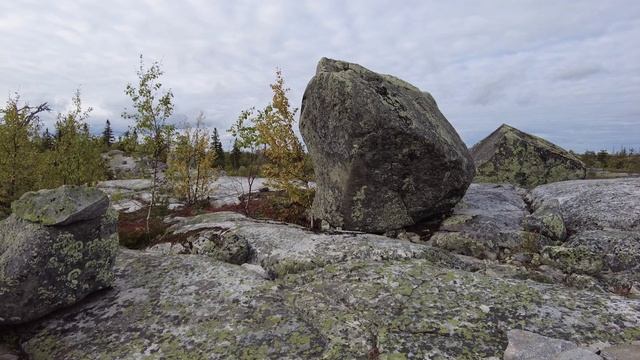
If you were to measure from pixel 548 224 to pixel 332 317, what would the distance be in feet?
33.7

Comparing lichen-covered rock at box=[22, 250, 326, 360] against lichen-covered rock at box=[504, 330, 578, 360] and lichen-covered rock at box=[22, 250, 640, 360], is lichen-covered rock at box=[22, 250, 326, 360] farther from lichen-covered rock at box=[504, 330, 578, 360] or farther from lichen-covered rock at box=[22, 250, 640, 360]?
lichen-covered rock at box=[504, 330, 578, 360]

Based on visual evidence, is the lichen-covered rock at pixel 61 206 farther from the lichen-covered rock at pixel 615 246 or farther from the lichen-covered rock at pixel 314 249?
the lichen-covered rock at pixel 615 246

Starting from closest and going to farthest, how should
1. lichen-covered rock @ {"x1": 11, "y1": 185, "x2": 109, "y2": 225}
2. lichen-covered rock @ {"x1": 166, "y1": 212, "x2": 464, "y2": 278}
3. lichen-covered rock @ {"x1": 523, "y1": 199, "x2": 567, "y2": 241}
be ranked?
lichen-covered rock @ {"x1": 11, "y1": 185, "x2": 109, "y2": 225} < lichen-covered rock @ {"x1": 166, "y1": 212, "x2": 464, "y2": 278} < lichen-covered rock @ {"x1": 523, "y1": 199, "x2": 567, "y2": 241}

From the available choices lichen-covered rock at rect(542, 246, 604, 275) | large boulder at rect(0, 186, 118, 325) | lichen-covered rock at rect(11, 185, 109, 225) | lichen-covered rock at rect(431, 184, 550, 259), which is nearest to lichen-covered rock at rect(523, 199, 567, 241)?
lichen-covered rock at rect(431, 184, 550, 259)

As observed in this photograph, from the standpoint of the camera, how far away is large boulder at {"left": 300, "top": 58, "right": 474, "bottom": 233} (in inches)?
566

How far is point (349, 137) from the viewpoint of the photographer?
1445 centimetres

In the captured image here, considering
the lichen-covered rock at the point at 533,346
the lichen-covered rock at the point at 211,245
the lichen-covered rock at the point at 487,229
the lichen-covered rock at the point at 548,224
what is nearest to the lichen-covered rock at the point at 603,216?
the lichen-covered rock at the point at 548,224

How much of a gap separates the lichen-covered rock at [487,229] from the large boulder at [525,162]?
381 centimetres

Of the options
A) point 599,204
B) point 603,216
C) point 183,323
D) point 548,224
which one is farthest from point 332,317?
point 599,204

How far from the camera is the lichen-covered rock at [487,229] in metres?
13.2

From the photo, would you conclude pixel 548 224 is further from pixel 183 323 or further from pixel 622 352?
pixel 183 323

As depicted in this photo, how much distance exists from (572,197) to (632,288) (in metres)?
7.53

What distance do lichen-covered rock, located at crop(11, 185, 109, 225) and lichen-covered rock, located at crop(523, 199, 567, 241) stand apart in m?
13.6

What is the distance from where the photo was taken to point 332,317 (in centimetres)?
759
